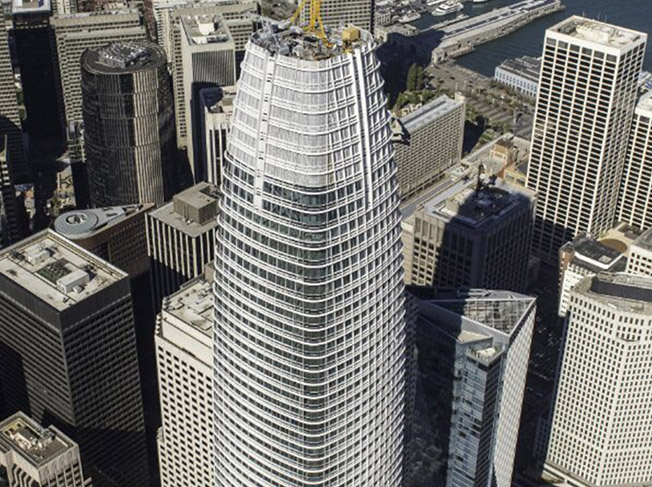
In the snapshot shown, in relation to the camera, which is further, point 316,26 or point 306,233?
point 306,233

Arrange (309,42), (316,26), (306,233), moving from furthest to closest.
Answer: (306,233) → (309,42) → (316,26)

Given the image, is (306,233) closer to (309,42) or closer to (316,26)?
(309,42)

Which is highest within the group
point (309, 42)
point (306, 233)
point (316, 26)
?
point (316, 26)

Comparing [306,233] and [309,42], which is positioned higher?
[309,42]

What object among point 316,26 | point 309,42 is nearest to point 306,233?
point 309,42

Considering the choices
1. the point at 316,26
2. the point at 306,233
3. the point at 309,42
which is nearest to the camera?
the point at 316,26

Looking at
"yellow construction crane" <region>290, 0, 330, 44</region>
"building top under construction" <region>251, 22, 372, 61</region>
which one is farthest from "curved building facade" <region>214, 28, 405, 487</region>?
"yellow construction crane" <region>290, 0, 330, 44</region>

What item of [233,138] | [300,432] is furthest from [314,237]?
[300,432]
